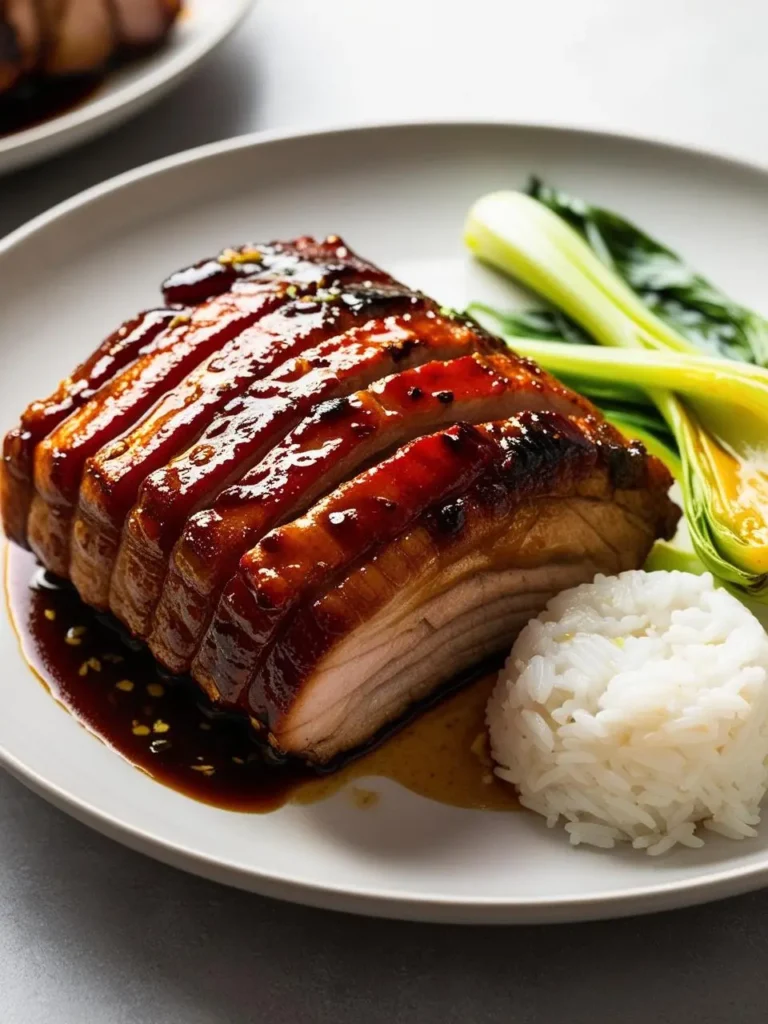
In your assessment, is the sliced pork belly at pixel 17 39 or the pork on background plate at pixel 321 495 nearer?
the pork on background plate at pixel 321 495

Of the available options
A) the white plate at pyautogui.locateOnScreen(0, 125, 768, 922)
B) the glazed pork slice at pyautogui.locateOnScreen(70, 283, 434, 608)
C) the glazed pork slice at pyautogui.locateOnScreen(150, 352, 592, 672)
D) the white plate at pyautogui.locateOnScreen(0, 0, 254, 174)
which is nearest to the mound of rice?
the white plate at pyautogui.locateOnScreen(0, 125, 768, 922)

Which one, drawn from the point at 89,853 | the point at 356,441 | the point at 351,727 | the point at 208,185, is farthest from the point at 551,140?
the point at 89,853

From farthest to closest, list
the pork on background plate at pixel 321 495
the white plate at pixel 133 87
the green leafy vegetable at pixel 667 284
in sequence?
the white plate at pixel 133 87 < the green leafy vegetable at pixel 667 284 < the pork on background plate at pixel 321 495

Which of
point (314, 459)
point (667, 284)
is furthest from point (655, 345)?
point (314, 459)

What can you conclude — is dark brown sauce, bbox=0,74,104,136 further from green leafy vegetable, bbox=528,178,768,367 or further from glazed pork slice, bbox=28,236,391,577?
glazed pork slice, bbox=28,236,391,577

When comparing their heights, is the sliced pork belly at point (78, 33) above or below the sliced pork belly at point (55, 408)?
above

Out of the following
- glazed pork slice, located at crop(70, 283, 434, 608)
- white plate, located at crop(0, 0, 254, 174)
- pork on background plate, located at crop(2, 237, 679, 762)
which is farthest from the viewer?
white plate, located at crop(0, 0, 254, 174)

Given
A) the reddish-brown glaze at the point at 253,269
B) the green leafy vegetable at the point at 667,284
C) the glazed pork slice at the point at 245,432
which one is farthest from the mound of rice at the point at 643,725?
the green leafy vegetable at the point at 667,284

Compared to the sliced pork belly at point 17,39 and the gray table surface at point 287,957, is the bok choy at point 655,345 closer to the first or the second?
the gray table surface at point 287,957
